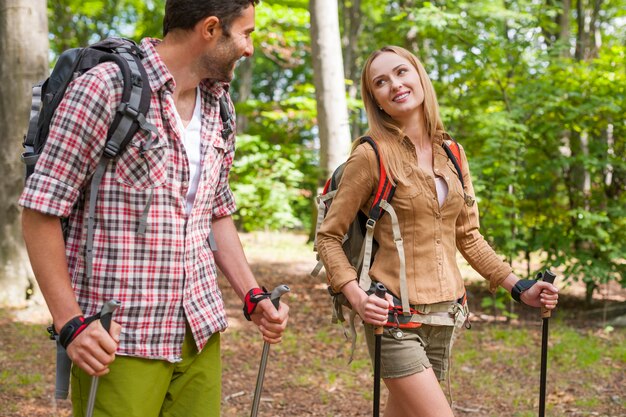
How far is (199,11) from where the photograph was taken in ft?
6.87

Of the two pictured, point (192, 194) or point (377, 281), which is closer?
point (192, 194)

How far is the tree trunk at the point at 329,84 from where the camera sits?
8500mm

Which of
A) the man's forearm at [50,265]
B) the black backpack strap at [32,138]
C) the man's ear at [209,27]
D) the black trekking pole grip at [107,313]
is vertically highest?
the man's ear at [209,27]

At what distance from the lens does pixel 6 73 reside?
6.86 metres

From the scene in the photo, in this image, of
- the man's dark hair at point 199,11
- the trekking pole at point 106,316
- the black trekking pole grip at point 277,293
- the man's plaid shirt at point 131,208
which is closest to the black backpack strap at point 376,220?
the black trekking pole grip at point 277,293

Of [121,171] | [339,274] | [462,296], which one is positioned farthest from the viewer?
[462,296]

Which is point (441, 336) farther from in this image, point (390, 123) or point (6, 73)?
point (6, 73)

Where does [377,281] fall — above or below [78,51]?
below

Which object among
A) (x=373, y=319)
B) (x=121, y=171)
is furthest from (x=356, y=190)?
(x=121, y=171)

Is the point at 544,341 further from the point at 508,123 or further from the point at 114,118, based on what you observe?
the point at 508,123

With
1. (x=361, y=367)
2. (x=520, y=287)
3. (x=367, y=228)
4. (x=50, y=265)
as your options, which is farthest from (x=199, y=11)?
(x=361, y=367)

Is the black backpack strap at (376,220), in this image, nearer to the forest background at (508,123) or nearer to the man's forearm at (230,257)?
the man's forearm at (230,257)

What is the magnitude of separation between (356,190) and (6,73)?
5331mm

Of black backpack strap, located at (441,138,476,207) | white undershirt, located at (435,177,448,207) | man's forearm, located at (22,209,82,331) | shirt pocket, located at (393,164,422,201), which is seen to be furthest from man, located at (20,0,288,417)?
black backpack strap, located at (441,138,476,207)
